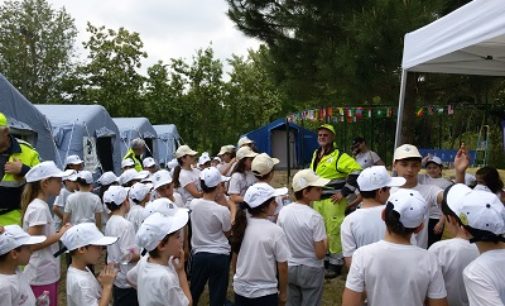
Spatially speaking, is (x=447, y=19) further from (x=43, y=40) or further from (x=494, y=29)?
(x=43, y=40)

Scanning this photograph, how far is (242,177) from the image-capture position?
5305 mm

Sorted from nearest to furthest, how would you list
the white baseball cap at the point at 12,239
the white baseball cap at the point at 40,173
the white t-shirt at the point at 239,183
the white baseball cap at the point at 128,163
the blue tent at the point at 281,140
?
the white baseball cap at the point at 12,239
the white baseball cap at the point at 40,173
the white t-shirt at the point at 239,183
the white baseball cap at the point at 128,163
the blue tent at the point at 281,140

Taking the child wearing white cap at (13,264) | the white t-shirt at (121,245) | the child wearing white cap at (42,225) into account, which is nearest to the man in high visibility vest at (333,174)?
the white t-shirt at (121,245)

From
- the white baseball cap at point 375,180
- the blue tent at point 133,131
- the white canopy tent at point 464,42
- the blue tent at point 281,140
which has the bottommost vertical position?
the blue tent at point 281,140

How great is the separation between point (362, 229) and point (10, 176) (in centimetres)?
277

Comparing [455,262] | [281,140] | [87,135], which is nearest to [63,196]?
[455,262]

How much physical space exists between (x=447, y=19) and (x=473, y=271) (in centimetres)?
262

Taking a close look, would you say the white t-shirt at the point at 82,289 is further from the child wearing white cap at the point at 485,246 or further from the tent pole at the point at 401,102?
the tent pole at the point at 401,102

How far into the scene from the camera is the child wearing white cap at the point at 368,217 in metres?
3.08

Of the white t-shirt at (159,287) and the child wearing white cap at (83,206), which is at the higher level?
the white t-shirt at (159,287)

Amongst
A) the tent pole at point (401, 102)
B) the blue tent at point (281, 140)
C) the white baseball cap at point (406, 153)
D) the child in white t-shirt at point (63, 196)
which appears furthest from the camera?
the blue tent at point (281, 140)

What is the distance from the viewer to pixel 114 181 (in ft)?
21.5

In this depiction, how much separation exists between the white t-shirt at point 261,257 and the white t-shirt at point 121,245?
1.05m

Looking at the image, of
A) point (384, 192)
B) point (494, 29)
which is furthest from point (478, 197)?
point (494, 29)
